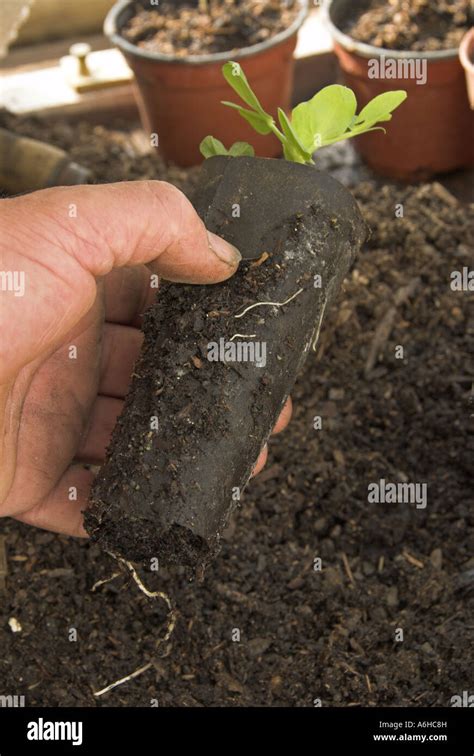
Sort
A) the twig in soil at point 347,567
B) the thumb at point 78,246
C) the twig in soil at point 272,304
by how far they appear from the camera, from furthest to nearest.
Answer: the twig in soil at point 347,567 → the twig in soil at point 272,304 → the thumb at point 78,246

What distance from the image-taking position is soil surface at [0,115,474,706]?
1.89 m

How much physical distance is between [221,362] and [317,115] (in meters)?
0.53

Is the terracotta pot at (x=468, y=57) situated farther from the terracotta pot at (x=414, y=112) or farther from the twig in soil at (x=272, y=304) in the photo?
the twig in soil at (x=272, y=304)

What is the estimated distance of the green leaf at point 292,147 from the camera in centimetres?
181

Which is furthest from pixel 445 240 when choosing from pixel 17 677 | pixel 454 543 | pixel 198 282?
pixel 17 677

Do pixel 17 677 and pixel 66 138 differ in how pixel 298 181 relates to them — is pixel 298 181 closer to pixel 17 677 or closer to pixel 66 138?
pixel 17 677

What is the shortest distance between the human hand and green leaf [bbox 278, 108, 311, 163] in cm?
28

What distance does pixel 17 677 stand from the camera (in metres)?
1.93

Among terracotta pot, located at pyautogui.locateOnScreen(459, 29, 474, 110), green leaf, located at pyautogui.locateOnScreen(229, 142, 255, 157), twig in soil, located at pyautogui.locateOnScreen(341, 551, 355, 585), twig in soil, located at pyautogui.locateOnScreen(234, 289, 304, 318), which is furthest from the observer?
terracotta pot, located at pyautogui.locateOnScreen(459, 29, 474, 110)

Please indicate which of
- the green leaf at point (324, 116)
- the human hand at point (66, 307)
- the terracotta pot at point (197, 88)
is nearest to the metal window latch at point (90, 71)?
the terracotta pot at point (197, 88)

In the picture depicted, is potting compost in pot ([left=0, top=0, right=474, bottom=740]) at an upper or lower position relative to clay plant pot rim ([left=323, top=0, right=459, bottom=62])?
lower

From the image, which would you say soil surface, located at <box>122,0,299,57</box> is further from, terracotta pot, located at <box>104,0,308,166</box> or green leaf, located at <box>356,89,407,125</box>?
green leaf, located at <box>356,89,407,125</box>

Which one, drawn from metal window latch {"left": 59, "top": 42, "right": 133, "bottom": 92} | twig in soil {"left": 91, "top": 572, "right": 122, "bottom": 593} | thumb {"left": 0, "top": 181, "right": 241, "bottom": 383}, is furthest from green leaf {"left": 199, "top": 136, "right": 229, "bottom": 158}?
metal window latch {"left": 59, "top": 42, "right": 133, "bottom": 92}

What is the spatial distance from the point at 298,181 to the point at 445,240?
36.9 inches
